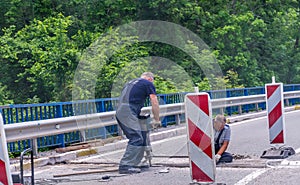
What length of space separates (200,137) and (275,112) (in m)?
3.17

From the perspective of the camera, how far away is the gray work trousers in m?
9.82

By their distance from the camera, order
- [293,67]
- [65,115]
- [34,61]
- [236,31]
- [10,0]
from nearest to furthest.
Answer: [65,115] → [34,61] → [10,0] → [236,31] → [293,67]

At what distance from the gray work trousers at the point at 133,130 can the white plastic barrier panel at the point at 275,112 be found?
2.17m

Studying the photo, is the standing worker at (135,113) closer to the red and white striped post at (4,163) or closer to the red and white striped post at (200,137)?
the red and white striped post at (200,137)

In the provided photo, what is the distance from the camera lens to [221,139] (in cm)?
1001

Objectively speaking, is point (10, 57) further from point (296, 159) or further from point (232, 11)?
point (296, 159)

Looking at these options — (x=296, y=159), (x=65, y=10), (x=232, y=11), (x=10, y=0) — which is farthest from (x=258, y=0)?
(x=296, y=159)

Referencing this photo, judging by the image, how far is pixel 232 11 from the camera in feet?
123

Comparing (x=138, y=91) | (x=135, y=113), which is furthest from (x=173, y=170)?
(x=138, y=91)

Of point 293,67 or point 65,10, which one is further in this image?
point 293,67

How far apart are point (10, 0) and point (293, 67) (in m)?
19.8

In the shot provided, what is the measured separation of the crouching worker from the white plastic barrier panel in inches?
35.6

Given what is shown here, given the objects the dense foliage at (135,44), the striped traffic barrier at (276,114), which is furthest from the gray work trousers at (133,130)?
the dense foliage at (135,44)

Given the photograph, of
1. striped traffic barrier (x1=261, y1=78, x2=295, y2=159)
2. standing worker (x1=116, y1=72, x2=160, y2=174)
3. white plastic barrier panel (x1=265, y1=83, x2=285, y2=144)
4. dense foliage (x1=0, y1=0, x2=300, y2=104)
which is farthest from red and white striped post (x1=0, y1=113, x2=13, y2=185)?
dense foliage (x1=0, y1=0, x2=300, y2=104)
